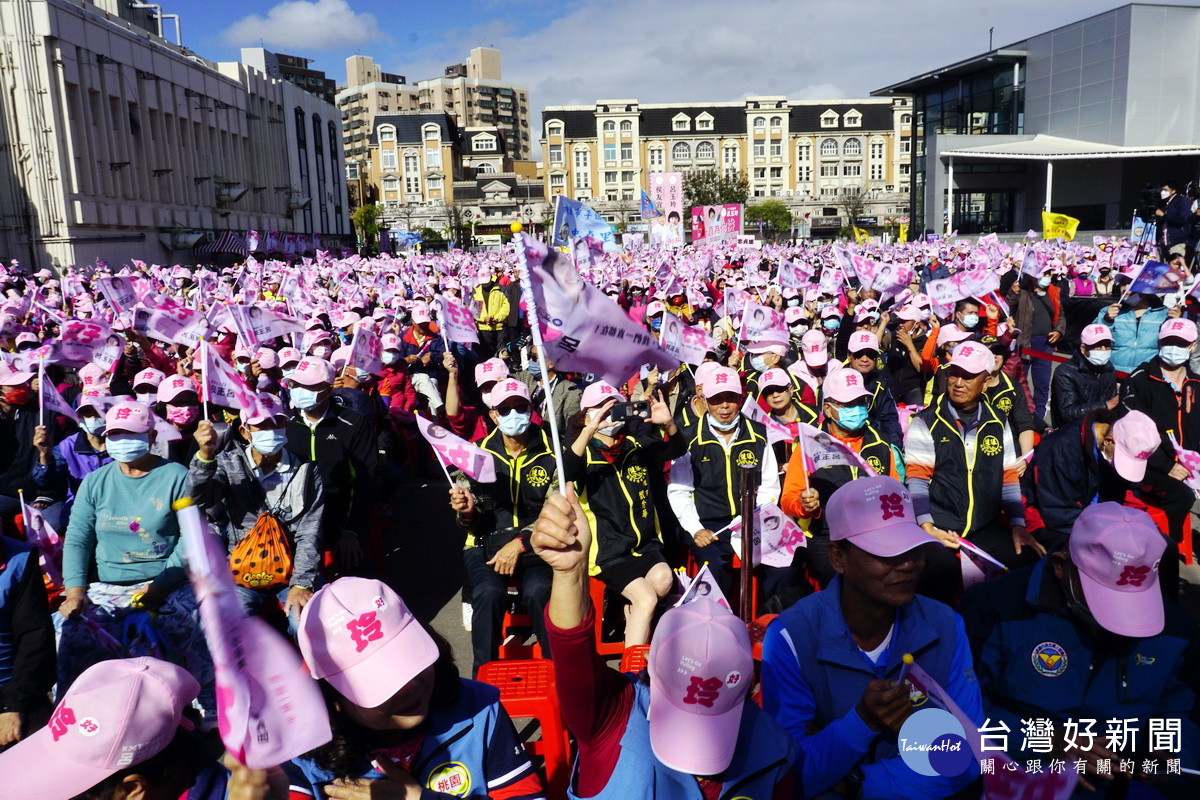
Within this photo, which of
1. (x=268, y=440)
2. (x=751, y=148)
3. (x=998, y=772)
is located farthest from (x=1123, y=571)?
(x=751, y=148)

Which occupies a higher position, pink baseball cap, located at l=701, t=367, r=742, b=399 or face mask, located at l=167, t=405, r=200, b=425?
pink baseball cap, located at l=701, t=367, r=742, b=399

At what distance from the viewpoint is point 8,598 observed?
333cm

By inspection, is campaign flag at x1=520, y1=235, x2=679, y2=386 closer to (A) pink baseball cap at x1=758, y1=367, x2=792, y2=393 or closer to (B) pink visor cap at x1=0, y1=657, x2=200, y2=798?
(B) pink visor cap at x1=0, y1=657, x2=200, y2=798

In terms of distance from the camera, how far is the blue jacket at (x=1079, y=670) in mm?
2795

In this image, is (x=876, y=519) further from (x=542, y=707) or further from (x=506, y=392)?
(x=506, y=392)

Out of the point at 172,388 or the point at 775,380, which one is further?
the point at 172,388

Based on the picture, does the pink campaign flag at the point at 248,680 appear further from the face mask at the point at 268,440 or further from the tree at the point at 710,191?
the tree at the point at 710,191

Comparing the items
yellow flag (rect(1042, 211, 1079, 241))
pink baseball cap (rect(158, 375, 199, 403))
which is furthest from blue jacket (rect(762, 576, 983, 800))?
yellow flag (rect(1042, 211, 1079, 241))

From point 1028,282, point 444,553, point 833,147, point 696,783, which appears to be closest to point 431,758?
point 696,783

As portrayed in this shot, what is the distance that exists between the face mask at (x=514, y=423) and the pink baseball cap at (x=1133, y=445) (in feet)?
10.2

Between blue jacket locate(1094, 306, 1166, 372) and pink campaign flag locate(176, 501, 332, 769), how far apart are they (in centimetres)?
833

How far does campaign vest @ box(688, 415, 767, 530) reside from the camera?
509cm

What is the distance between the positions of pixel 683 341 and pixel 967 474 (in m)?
2.61

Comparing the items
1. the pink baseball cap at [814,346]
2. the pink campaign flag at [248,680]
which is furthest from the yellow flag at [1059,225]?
the pink campaign flag at [248,680]
